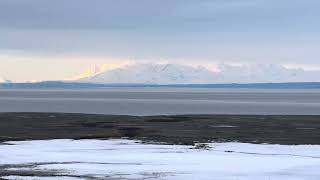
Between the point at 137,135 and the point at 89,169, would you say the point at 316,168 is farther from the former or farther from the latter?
the point at 137,135

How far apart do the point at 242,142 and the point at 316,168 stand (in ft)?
38.4

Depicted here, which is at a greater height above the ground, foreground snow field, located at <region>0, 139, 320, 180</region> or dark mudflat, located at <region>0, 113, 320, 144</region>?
dark mudflat, located at <region>0, 113, 320, 144</region>

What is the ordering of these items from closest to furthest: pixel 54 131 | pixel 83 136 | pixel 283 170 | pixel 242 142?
pixel 283 170 < pixel 242 142 < pixel 83 136 < pixel 54 131

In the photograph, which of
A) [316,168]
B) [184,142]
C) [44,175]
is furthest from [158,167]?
[184,142]

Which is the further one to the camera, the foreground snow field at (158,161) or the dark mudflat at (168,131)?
the dark mudflat at (168,131)

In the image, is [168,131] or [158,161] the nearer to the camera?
[158,161]

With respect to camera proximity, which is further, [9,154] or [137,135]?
[137,135]

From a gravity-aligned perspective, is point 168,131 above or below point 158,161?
above

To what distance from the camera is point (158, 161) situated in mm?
25656

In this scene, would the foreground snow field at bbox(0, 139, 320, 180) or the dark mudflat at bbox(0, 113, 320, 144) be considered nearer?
the foreground snow field at bbox(0, 139, 320, 180)

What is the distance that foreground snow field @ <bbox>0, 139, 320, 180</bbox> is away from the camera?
72.7 feet

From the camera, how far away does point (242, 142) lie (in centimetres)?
3522

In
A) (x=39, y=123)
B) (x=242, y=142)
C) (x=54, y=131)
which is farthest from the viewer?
(x=39, y=123)

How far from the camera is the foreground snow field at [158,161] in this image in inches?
872
